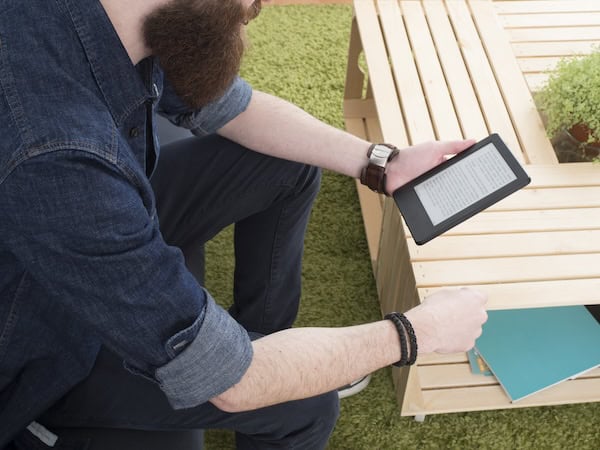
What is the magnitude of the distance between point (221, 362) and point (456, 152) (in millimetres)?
577

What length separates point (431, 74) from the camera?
1533 millimetres

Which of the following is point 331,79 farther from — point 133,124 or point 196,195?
point 133,124

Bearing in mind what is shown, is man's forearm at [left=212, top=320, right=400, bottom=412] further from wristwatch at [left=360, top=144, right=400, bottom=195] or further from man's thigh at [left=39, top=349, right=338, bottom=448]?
wristwatch at [left=360, top=144, right=400, bottom=195]

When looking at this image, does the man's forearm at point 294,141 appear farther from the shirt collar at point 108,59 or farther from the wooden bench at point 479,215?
the shirt collar at point 108,59

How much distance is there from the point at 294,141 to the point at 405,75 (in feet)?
1.04

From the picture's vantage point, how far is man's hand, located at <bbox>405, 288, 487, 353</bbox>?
1113 mm

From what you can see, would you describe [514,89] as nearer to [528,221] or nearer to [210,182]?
[528,221]

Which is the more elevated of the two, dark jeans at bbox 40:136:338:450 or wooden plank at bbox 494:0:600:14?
wooden plank at bbox 494:0:600:14

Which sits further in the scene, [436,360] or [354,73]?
[354,73]

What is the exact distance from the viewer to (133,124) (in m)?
1.03

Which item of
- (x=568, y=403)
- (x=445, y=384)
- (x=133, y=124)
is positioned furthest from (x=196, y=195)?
(x=568, y=403)

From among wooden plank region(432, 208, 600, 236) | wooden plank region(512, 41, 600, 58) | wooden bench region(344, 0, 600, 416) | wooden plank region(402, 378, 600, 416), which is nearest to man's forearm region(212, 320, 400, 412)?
wooden bench region(344, 0, 600, 416)

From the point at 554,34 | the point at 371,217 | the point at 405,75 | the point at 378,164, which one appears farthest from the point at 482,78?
the point at 371,217

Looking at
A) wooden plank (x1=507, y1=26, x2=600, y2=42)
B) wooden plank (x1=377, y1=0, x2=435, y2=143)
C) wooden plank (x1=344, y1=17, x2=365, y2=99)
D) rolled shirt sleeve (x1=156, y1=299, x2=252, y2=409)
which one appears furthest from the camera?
wooden plank (x1=344, y1=17, x2=365, y2=99)
